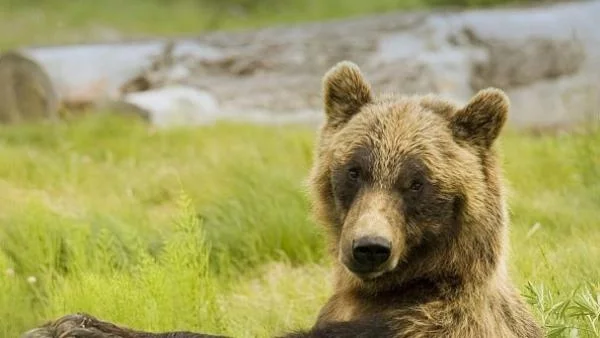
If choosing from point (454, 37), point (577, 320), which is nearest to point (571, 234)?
point (577, 320)

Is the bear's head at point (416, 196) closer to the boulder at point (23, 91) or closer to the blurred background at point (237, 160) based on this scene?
the blurred background at point (237, 160)

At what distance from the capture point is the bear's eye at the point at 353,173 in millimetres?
4000

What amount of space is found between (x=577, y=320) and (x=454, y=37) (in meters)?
7.52

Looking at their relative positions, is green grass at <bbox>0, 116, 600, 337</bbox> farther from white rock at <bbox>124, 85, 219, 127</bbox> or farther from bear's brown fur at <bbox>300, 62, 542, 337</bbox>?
white rock at <bbox>124, 85, 219, 127</bbox>

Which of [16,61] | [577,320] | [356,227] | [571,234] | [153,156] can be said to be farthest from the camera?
[16,61]

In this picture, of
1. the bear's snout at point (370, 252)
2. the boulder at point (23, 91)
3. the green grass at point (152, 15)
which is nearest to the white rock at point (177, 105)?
→ the boulder at point (23, 91)

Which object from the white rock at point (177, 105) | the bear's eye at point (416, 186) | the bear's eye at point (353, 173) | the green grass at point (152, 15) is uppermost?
the bear's eye at point (353, 173)

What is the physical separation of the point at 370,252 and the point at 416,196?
1.02ft

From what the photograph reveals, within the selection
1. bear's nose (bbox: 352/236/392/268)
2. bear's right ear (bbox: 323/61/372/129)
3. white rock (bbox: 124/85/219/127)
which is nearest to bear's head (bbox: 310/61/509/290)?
bear's nose (bbox: 352/236/392/268)

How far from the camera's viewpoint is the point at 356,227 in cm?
379

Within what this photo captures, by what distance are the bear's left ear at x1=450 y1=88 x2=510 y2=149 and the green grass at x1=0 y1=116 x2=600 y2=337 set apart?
56cm

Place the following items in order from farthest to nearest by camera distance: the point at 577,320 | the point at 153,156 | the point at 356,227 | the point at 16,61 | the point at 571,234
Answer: the point at 16,61 → the point at 153,156 → the point at 571,234 → the point at 577,320 → the point at 356,227

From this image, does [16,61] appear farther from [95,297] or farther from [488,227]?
[488,227]

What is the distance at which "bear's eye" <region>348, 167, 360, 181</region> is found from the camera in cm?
400
